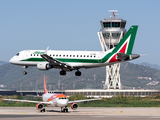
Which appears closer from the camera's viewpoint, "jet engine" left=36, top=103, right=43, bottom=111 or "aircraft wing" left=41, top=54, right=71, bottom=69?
"jet engine" left=36, top=103, right=43, bottom=111

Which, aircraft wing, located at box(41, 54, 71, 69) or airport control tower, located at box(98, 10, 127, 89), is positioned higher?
airport control tower, located at box(98, 10, 127, 89)

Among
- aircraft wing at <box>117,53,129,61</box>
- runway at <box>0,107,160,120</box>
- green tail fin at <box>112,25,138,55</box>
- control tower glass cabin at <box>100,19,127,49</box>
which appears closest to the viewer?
runway at <box>0,107,160,120</box>

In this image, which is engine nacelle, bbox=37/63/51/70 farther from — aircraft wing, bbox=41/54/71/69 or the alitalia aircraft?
aircraft wing, bbox=41/54/71/69

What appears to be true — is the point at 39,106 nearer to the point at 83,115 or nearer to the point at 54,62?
the point at 54,62

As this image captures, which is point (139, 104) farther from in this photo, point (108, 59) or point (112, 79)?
point (112, 79)

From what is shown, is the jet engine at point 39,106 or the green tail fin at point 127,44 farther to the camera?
the green tail fin at point 127,44

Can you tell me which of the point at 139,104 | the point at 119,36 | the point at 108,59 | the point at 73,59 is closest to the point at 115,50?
the point at 108,59

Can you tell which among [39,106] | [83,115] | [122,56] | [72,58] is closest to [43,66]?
[72,58]

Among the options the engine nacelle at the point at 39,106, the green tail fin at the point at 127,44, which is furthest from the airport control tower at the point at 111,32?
the engine nacelle at the point at 39,106

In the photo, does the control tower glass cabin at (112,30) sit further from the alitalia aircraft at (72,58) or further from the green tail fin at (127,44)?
the alitalia aircraft at (72,58)

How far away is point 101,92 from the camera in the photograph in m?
192

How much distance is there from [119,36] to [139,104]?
77.3 m

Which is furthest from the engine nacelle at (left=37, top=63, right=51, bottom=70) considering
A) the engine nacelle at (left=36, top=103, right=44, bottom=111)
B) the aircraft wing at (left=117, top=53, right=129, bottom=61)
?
the aircraft wing at (left=117, top=53, right=129, bottom=61)

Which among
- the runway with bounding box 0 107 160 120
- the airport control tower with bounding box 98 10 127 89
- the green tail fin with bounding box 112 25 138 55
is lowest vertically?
the runway with bounding box 0 107 160 120
